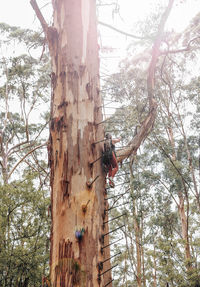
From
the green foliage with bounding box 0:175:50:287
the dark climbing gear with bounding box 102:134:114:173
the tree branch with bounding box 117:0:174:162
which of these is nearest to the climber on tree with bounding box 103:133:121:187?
the dark climbing gear with bounding box 102:134:114:173

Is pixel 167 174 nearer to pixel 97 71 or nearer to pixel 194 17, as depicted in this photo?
pixel 194 17

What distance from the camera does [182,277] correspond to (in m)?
6.88

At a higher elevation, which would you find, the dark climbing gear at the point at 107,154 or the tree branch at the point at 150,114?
the tree branch at the point at 150,114

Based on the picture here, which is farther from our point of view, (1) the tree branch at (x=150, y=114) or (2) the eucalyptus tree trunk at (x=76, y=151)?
(1) the tree branch at (x=150, y=114)

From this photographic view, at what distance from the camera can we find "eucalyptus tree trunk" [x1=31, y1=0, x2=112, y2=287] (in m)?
1.00

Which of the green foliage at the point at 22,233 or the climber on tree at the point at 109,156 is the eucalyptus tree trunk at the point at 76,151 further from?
the green foliage at the point at 22,233

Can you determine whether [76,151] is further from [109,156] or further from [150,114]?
[150,114]

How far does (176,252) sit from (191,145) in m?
3.63

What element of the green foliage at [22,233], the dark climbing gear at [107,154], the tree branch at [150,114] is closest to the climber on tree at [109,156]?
the dark climbing gear at [107,154]

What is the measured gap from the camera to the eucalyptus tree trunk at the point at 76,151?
3.28 ft

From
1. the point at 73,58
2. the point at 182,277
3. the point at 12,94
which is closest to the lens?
the point at 73,58

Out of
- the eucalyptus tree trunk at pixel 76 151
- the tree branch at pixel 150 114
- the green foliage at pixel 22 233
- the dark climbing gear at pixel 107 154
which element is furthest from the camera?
the green foliage at pixel 22 233

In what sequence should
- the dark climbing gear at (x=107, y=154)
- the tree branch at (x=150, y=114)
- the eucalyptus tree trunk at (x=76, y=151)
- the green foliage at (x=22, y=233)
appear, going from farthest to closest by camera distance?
the green foliage at (x=22, y=233) < the tree branch at (x=150, y=114) < the dark climbing gear at (x=107, y=154) < the eucalyptus tree trunk at (x=76, y=151)

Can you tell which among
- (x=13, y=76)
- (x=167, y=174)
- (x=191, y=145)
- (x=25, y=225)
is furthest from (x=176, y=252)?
(x=13, y=76)
